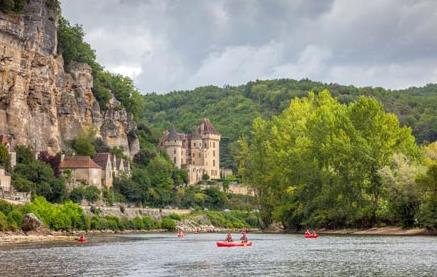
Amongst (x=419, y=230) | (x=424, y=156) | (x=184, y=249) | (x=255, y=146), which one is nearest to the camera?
(x=184, y=249)

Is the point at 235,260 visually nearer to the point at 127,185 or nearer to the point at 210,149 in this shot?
the point at 127,185

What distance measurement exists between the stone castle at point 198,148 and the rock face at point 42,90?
1497 inches

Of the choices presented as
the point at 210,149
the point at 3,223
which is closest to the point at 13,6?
the point at 3,223

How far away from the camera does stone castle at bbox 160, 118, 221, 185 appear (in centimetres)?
Answer: 18175

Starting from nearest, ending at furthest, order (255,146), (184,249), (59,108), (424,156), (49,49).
Result: (184,249) → (424,156) → (255,146) → (49,49) → (59,108)

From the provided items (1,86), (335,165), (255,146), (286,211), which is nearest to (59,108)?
(1,86)

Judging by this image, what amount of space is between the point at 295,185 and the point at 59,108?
169 ft

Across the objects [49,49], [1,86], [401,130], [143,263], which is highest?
[49,49]

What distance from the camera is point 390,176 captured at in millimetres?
73625

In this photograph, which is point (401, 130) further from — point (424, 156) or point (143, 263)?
point (143, 263)

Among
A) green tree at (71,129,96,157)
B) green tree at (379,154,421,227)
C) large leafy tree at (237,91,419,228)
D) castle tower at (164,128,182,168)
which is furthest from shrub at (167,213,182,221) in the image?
castle tower at (164,128,182,168)

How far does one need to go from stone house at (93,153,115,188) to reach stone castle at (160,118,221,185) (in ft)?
169

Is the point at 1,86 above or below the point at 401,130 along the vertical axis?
above

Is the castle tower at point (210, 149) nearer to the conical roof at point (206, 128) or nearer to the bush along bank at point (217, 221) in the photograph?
the conical roof at point (206, 128)
